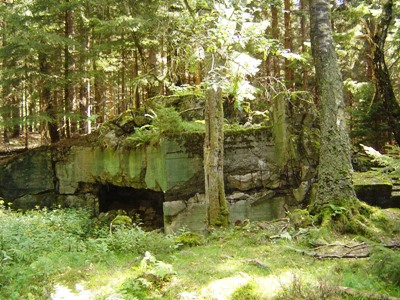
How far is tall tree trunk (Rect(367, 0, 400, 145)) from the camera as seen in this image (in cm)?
601

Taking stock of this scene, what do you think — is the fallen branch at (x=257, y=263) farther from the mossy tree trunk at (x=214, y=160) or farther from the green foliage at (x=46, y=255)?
the mossy tree trunk at (x=214, y=160)

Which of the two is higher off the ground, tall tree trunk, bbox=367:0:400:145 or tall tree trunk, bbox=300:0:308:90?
tall tree trunk, bbox=300:0:308:90

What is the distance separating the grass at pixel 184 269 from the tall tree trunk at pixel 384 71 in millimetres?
1896

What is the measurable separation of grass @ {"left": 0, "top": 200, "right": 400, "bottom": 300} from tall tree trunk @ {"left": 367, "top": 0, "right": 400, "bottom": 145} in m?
1.90

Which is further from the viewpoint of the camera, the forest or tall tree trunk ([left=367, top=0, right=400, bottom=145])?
tall tree trunk ([left=367, top=0, right=400, bottom=145])

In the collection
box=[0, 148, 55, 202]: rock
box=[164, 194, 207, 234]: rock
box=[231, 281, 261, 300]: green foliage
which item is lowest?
box=[164, 194, 207, 234]: rock

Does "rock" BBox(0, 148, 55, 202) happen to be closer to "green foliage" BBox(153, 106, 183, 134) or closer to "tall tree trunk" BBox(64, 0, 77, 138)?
"tall tree trunk" BBox(64, 0, 77, 138)

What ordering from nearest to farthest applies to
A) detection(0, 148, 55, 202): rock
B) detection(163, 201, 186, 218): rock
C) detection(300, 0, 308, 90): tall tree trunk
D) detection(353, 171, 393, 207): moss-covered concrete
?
detection(353, 171, 393, 207): moss-covered concrete → detection(163, 201, 186, 218): rock → detection(0, 148, 55, 202): rock → detection(300, 0, 308, 90): tall tree trunk

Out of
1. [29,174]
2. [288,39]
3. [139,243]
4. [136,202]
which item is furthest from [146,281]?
[288,39]

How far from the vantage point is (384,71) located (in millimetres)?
6246

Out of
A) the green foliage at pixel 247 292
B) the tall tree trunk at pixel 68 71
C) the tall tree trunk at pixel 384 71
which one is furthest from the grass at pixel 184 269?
the tall tree trunk at pixel 68 71

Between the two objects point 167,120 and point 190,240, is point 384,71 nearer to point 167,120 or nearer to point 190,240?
point 190,240

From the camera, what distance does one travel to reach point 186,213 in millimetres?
10320

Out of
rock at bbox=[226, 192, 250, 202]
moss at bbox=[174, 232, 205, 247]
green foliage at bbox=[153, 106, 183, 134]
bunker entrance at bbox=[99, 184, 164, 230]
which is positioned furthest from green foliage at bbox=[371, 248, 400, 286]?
bunker entrance at bbox=[99, 184, 164, 230]
